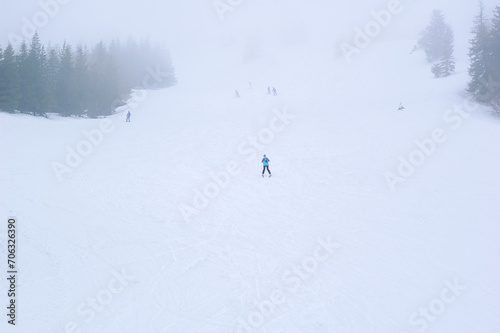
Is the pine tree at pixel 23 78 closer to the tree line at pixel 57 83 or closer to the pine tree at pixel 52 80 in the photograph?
the tree line at pixel 57 83

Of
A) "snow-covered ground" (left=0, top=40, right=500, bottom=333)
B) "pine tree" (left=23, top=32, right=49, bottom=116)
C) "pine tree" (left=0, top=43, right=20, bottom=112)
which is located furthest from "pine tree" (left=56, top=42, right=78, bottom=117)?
"snow-covered ground" (left=0, top=40, right=500, bottom=333)

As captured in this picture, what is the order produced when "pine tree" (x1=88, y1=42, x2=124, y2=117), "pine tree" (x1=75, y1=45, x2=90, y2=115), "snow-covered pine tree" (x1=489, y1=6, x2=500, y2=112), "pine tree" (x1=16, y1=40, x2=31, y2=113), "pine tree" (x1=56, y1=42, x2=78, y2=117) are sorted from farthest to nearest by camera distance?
1. "pine tree" (x1=88, y1=42, x2=124, y2=117)
2. "pine tree" (x1=75, y1=45, x2=90, y2=115)
3. "pine tree" (x1=56, y1=42, x2=78, y2=117)
4. "pine tree" (x1=16, y1=40, x2=31, y2=113)
5. "snow-covered pine tree" (x1=489, y1=6, x2=500, y2=112)

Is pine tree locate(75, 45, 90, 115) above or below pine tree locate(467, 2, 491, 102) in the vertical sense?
above

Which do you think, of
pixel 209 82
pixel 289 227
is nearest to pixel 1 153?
pixel 289 227

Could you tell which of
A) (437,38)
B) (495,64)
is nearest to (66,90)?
(495,64)

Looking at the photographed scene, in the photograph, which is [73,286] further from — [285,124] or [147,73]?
[147,73]

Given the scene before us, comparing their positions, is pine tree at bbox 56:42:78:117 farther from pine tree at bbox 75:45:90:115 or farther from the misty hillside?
the misty hillside

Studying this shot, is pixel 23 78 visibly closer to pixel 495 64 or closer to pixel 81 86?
pixel 81 86
